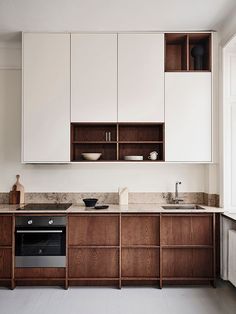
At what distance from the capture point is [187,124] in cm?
359

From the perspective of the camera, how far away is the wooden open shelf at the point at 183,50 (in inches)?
143

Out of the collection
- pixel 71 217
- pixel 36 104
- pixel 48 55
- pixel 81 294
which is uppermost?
pixel 48 55

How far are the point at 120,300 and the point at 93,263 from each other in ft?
1.56

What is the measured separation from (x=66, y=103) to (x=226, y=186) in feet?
6.66

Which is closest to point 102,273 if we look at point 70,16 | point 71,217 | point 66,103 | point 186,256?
point 71,217

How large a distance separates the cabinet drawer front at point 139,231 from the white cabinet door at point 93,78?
115cm

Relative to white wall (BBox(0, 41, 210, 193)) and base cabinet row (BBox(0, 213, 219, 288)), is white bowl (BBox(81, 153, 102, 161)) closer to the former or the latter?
white wall (BBox(0, 41, 210, 193))

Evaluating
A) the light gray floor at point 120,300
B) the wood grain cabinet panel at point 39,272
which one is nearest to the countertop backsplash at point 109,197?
the wood grain cabinet panel at point 39,272

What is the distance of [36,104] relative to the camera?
3.58 meters

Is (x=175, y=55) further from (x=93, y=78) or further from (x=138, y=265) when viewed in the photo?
(x=138, y=265)

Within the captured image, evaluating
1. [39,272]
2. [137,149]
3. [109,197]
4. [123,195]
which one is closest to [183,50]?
[137,149]

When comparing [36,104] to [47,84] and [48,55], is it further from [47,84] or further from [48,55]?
[48,55]

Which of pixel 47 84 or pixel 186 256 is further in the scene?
pixel 47 84

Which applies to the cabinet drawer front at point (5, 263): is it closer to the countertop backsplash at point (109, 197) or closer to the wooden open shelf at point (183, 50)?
the countertop backsplash at point (109, 197)
